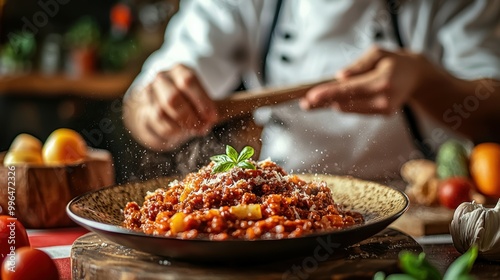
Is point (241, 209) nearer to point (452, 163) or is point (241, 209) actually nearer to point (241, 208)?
point (241, 208)

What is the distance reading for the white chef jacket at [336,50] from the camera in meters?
2.15

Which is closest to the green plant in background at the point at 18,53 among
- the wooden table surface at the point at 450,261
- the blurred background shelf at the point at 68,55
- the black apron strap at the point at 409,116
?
the blurred background shelf at the point at 68,55

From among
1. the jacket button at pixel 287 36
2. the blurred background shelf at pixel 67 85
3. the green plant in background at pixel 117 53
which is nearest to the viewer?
the jacket button at pixel 287 36

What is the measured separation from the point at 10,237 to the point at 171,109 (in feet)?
2.55

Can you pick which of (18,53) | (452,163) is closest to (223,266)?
(452,163)

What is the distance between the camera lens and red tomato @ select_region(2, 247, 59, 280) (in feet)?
2.95

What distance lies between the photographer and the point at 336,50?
2229 mm

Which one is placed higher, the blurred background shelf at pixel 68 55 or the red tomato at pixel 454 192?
the blurred background shelf at pixel 68 55

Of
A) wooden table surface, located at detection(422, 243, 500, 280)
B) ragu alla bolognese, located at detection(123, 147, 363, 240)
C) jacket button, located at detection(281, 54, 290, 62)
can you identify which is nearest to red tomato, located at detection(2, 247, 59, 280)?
ragu alla bolognese, located at detection(123, 147, 363, 240)

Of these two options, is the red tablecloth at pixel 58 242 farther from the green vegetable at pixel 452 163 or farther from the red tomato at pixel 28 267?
the green vegetable at pixel 452 163

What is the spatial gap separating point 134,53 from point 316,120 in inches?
108

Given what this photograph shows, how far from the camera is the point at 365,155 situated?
84.5 inches

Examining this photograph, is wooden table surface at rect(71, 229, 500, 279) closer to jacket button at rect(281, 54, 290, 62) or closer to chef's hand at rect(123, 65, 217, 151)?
chef's hand at rect(123, 65, 217, 151)

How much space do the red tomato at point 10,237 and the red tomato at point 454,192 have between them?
3.73 feet
